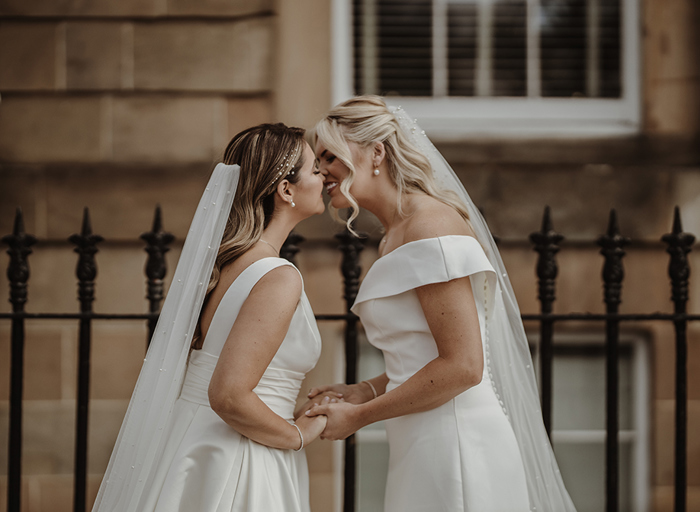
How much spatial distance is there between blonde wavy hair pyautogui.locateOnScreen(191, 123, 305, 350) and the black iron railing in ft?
2.26

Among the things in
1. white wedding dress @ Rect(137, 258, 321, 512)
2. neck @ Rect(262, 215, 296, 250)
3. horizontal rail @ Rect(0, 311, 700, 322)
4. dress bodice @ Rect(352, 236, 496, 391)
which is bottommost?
white wedding dress @ Rect(137, 258, 321, 512)

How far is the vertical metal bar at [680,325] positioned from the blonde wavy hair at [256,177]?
1.88 m

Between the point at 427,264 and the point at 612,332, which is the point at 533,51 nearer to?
the point at 612,332

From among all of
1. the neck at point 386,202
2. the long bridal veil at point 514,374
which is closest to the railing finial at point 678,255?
the long bridal veil at point 514,374

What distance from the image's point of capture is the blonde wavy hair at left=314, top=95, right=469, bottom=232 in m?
2.34

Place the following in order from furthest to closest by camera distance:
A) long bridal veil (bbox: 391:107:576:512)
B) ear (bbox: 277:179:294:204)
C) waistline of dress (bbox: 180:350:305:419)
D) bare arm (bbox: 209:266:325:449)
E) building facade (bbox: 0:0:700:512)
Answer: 1. building facade (bbox: 0:0:700:512)
2. long bridal veil (bbox: 391:107:576:512)
3. ear (bbox: 277:179:294:204)
4. waistline of dress (bbox: 180:350:305:419)
5. bare arm (bbox: 209:266:325:449)

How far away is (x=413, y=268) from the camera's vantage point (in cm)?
212

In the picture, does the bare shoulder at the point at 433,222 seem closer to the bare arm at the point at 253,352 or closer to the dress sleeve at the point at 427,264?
the dress sleeve at the point at 427,264

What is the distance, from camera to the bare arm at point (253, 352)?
6.12 ft

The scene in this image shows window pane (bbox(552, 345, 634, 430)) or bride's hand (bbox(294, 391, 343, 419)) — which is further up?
bride's hand (bbox(294, 391, 343, 419))

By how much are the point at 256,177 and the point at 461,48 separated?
3240 millimetres

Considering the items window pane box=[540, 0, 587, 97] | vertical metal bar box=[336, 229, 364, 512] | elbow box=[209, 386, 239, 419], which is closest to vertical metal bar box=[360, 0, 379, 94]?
window pane box=[540, 0, 587, 97]

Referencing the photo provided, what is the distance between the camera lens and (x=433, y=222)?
7.17ft

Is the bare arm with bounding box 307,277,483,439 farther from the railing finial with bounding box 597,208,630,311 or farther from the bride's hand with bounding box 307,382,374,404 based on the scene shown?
the railing finial with bounding box 597,208,630,311
